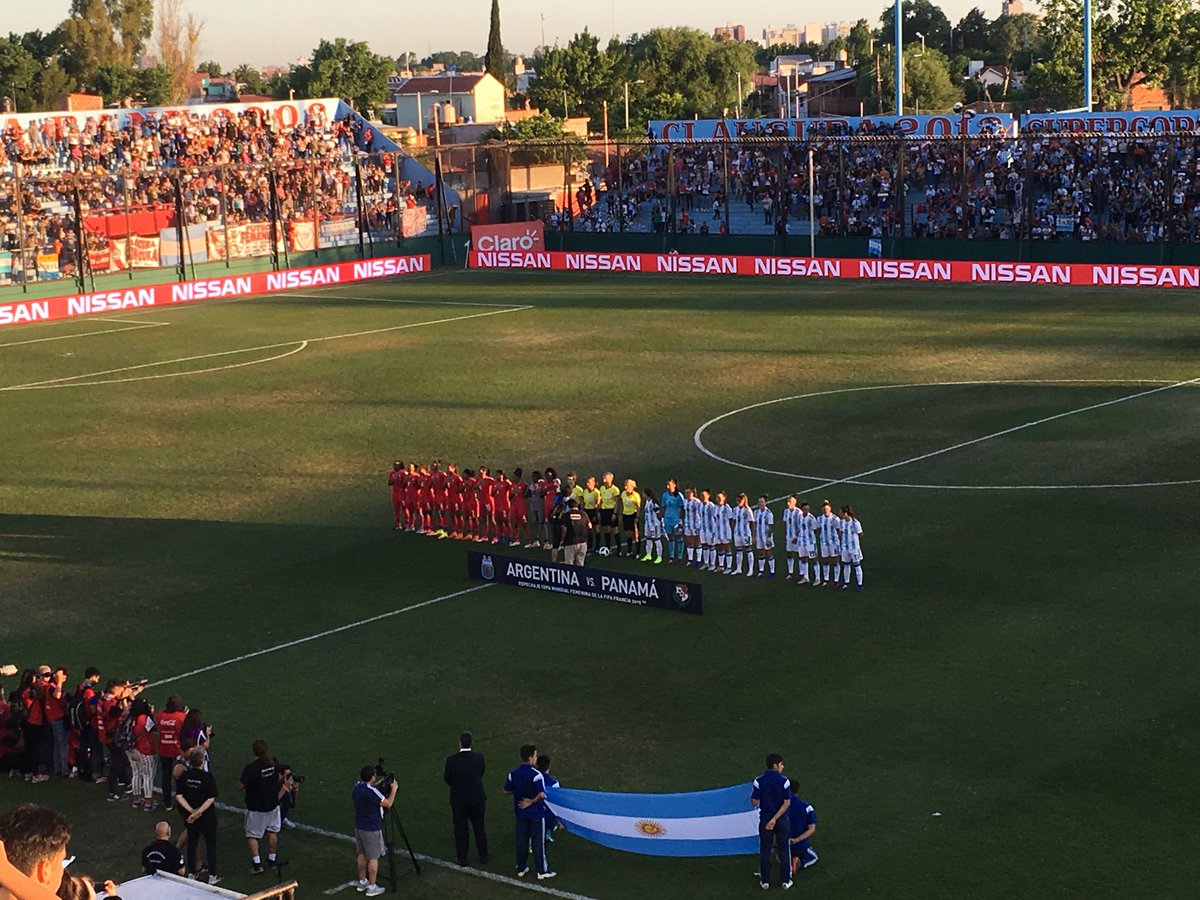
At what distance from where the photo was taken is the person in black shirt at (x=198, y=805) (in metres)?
17.0

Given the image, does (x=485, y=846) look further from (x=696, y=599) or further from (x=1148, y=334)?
(x=1148, y=334)

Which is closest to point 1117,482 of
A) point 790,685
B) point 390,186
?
point 790,685

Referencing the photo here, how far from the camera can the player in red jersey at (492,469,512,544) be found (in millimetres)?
29875

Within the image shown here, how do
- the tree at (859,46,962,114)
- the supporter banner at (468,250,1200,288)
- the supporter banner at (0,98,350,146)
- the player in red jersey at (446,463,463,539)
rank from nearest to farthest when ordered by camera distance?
the player in red jersey at (446,463,463,539), the supporter banner at (468,250,1200,288), the supporter banner at (0,98,350,146), the tree at (859,46,962,114)

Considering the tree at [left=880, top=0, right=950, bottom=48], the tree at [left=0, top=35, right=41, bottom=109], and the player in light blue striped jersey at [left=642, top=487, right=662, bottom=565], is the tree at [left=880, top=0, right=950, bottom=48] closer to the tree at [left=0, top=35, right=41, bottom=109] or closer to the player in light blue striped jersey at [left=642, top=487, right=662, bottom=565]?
the tree at [left=0, top=35, right=41, bottom=109]

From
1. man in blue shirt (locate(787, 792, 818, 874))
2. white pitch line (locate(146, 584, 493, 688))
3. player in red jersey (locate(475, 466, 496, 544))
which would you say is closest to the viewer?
man in blue shirt (locate(787, 792, 818, 874))

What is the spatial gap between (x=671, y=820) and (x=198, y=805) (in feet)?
15.4

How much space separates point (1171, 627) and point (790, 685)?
565cm

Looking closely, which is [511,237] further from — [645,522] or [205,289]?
[645,522]

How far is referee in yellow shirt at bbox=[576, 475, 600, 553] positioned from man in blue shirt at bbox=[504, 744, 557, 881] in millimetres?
11895

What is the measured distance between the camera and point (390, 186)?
82.4 metres

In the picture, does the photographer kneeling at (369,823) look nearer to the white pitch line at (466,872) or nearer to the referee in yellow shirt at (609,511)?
the white pitch line at (466,872)

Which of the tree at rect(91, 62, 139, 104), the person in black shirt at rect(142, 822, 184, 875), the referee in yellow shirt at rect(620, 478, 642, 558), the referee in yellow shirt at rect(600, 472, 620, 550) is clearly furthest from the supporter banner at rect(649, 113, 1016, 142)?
the person in black shirt at rect(142, 822, 184, 875)

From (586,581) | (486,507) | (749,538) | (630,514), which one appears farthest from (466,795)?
(486,507)
